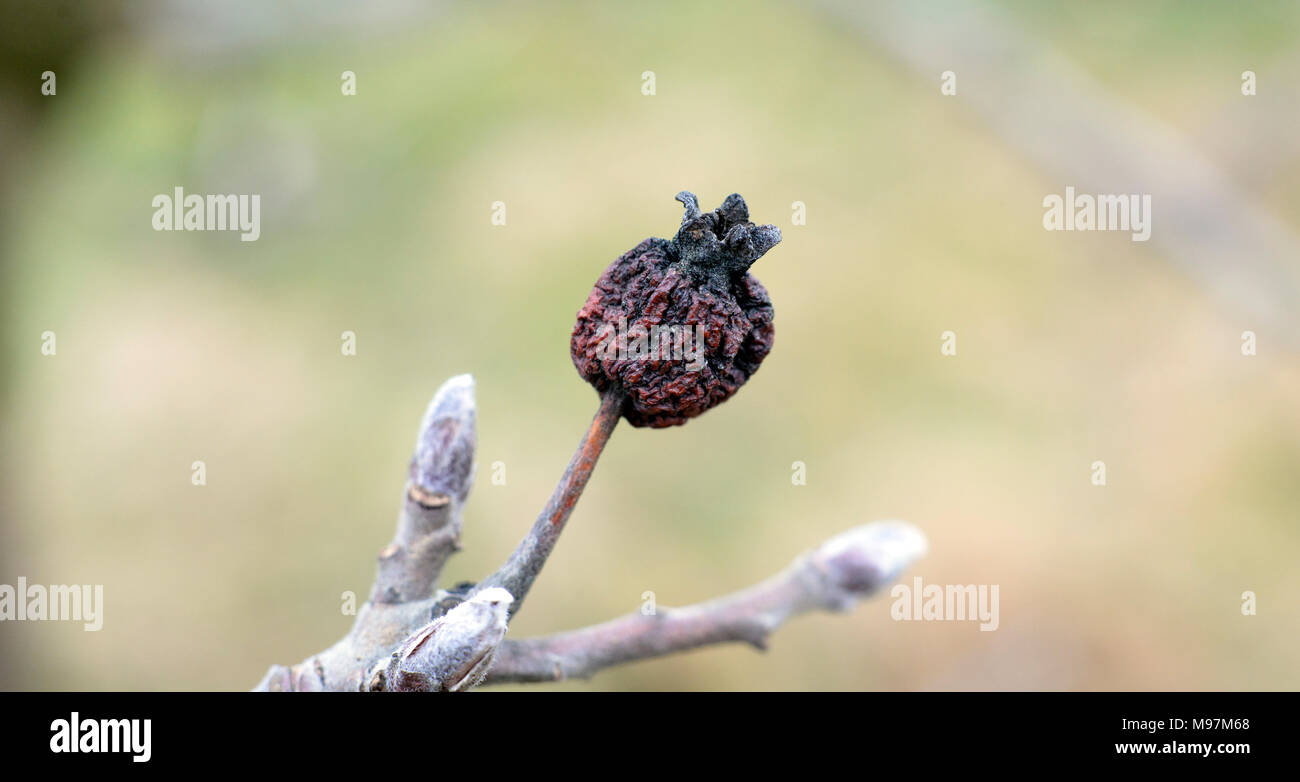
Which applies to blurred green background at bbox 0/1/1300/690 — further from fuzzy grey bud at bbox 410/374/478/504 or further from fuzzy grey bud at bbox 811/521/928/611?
fuzzy grey bud at bbox 410/374/478/504

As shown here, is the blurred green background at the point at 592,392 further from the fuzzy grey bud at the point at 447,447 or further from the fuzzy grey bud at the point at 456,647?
the fuzzy grey bud at the point at 456,647

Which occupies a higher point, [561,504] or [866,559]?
[561,504]

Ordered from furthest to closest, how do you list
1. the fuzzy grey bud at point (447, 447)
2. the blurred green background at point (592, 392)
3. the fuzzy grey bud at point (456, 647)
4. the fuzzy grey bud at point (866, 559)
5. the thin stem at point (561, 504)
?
the blurred green background at point (592, 392), the fuzzy grey bud at point (866, 559), the fuzzy grey bud at point (447, 447), the thin stem at point (561, 504), the fuzzy grey bud at point (456, 647)

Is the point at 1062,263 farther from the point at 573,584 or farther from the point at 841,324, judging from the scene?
the point at 573,584

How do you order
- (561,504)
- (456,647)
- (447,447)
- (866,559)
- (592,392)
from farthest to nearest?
(592,392), (866,559), (447,447), (561,504), (456,647)

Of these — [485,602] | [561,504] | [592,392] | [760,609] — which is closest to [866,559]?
[760,609]

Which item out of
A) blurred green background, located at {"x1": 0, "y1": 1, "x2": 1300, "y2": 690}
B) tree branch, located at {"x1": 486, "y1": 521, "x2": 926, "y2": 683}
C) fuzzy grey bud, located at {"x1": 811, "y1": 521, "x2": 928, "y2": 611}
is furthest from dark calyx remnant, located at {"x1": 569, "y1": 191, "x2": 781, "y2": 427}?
blurred green background, located at {"x1": 0, "y1": 1, "x2": 1300, "y2": 690}

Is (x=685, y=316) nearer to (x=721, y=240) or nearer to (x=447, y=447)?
(x=721, y=240)

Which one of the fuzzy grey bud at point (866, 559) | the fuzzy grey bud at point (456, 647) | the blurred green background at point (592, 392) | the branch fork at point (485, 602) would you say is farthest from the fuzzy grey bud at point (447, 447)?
the blurred green background at point (592, 392)
